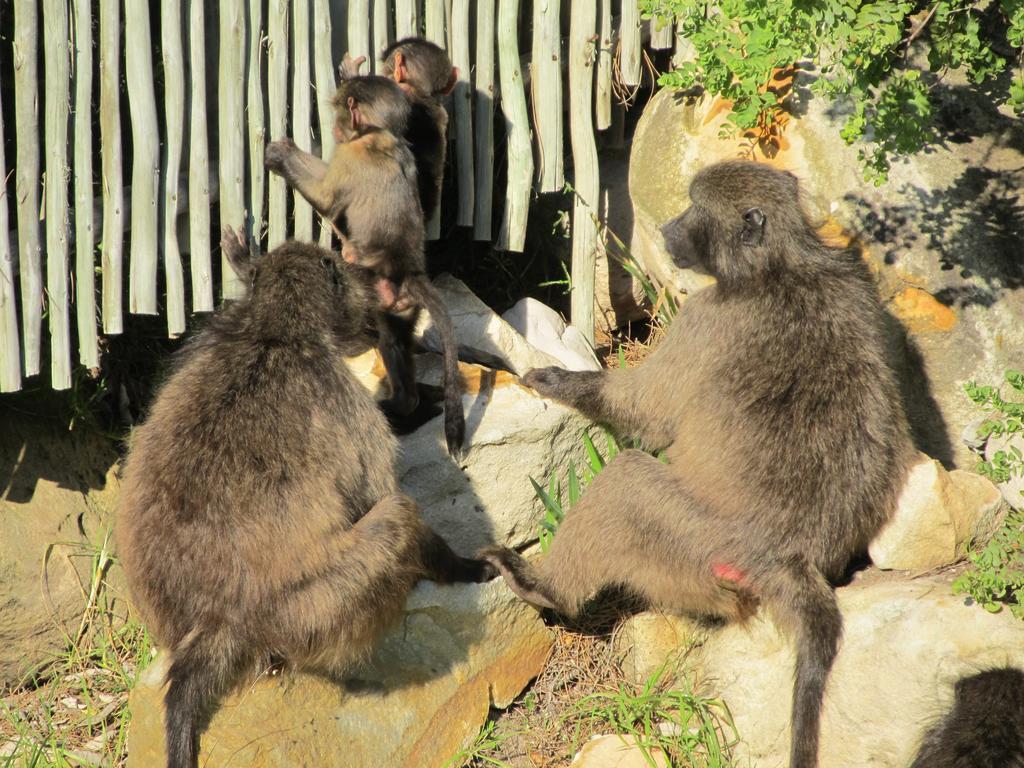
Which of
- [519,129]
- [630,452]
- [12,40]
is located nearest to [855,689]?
[630,452]

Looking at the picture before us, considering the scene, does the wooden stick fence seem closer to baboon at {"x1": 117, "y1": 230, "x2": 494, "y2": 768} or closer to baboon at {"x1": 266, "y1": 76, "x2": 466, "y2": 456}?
baboon at {"x1": 266, "y1": 76, "x2": 466, "y2": 456}

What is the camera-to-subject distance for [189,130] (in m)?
4.97

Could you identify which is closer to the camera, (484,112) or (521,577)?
(521,577)

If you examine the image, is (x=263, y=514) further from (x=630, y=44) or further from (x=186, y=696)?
(x=630, y=44)

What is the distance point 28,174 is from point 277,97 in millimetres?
1121

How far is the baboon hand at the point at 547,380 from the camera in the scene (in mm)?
5129

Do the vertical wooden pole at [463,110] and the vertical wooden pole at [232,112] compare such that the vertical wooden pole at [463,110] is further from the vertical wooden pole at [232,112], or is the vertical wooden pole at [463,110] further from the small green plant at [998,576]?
the small green plant at [998,576]

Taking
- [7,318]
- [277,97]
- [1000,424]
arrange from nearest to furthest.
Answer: [1000,424], [7,318], [277,97]

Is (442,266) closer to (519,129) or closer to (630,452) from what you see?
(519,129)

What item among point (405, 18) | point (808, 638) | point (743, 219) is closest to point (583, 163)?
point (405, 18)

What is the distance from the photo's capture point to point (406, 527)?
406 cm

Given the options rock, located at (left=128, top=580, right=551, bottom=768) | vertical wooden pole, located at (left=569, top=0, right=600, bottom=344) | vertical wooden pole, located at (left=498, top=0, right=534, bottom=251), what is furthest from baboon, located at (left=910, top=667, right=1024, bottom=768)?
vertical wooden pole, located at (left=498, top=0, right=534, bottom=251)

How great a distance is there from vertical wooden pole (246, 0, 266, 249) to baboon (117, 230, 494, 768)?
917 millimetres

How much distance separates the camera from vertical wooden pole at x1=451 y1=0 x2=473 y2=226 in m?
5.61
